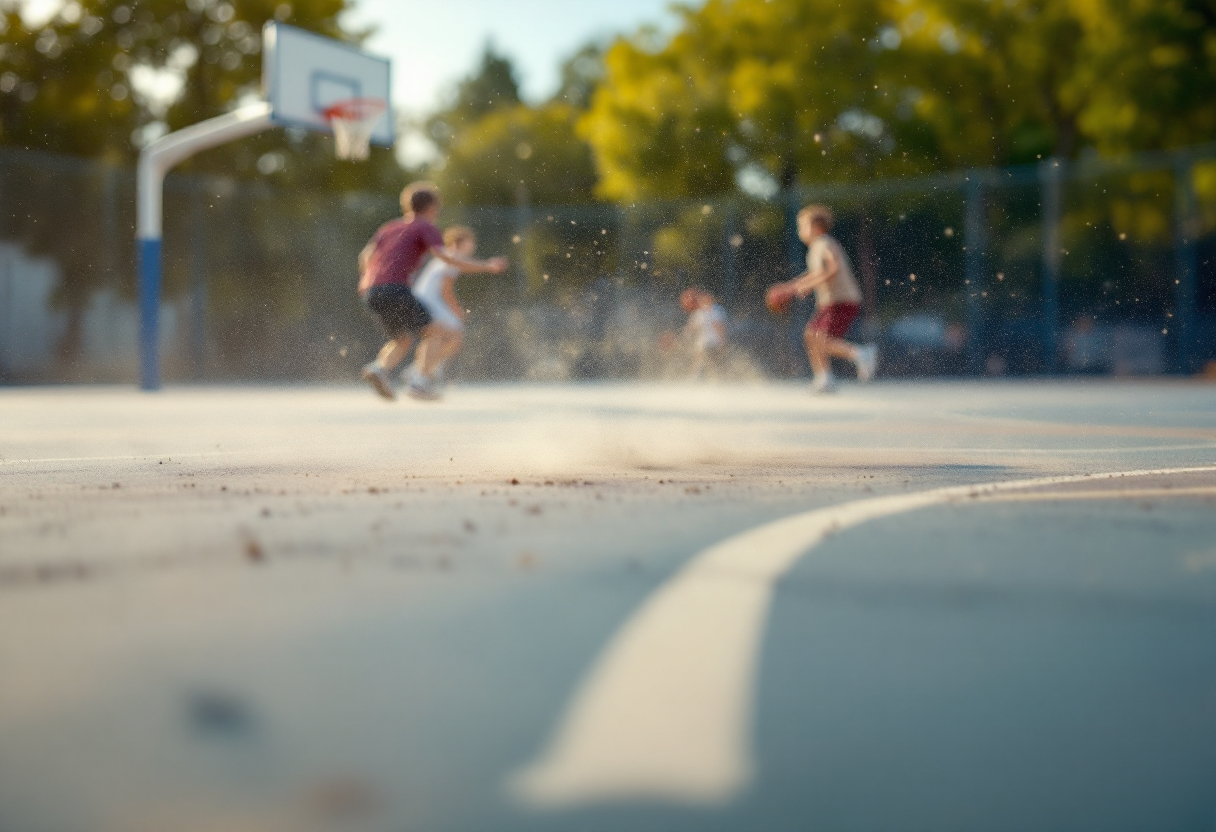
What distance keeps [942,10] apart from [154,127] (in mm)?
18374

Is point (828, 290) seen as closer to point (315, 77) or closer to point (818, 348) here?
point (818, 348)

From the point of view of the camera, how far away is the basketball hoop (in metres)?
18.1

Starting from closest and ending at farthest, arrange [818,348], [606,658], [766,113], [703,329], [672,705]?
[672,705], [606,658], [818,348], [703,329], [766,113]

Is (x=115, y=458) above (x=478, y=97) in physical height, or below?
below

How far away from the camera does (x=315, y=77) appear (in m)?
17.9

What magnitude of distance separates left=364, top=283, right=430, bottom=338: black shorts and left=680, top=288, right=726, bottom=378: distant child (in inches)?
350

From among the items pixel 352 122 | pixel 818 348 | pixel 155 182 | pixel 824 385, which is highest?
pixel 352 122

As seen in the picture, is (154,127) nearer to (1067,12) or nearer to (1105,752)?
(1067,12)

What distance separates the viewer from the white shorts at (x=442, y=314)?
45.8 ft

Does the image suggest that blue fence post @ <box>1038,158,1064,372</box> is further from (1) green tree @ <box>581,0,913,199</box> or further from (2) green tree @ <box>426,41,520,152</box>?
(2) green tree @ <box>426,41,520,152</box>

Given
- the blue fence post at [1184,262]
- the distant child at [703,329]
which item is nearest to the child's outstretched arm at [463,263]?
the distant child at [703,329]

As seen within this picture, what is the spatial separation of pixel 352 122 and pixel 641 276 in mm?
7956

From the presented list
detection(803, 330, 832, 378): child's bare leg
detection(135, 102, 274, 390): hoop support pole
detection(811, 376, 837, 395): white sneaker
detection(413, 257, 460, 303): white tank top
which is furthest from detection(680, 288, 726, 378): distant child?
detection(135, 102, 274, 390): hoop support pole

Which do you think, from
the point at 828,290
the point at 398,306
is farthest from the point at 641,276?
the point at 398,306
